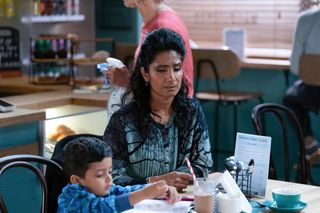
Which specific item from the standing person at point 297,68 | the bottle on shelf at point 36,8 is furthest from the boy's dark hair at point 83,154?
the bottle on shelf at point 36,8

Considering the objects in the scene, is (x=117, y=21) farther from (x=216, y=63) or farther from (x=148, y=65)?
(x=148, y=65)

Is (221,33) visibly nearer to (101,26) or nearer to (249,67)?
(249,67)

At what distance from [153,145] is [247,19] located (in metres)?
3.50

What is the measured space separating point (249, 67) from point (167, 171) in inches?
120

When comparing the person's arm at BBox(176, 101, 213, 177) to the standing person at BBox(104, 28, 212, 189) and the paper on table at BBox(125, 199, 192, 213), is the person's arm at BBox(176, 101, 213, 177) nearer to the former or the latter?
the standing person at BBox(104, 28, 212, 189)

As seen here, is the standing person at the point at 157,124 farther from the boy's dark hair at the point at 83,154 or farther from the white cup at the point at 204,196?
the boy's dark hair at the point at 83,154

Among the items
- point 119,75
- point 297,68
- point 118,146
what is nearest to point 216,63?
point 297,68

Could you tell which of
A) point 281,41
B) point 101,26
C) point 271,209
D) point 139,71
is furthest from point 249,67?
point 271,209

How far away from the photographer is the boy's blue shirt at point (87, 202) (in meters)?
1.93

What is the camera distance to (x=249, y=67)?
552 centimetres

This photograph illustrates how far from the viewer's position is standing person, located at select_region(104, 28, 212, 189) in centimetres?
254

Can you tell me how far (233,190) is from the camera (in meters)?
2.15

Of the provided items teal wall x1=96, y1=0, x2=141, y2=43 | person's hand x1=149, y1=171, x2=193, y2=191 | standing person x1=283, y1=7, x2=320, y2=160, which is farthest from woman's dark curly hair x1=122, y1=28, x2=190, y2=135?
teal wall x1=96, y1=0, x2=141, y2=43

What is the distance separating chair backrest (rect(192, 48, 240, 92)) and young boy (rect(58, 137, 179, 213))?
3318 mm
